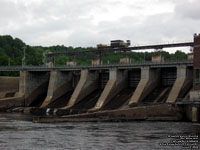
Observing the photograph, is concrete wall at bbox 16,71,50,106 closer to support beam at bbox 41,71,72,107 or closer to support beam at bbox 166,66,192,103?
support beam at bbox 41,71,72,107

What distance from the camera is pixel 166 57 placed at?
170 meters

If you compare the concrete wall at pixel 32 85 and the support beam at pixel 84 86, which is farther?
the concrete wall at pixel 32 85

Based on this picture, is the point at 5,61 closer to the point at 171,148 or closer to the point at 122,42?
the point at 122,42

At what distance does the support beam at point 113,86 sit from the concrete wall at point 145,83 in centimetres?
719

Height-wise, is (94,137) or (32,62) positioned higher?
(32,62)

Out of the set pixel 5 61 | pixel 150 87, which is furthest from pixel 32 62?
pixel 150 87

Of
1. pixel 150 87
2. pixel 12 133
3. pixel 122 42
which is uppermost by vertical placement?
pixel 122 42

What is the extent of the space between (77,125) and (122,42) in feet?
129

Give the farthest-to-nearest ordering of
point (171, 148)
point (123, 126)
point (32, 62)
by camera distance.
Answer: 1. point (32, 62)
2. point (123, 126)
3. point (171, 148)

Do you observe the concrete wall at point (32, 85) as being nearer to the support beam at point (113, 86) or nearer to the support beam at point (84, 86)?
the support beam at point (84, 86)

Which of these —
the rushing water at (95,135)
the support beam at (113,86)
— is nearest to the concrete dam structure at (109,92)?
the support beam at (113,86)

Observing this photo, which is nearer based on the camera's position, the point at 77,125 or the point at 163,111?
the point at 77,125

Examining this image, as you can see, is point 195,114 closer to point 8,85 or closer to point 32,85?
point 32,85

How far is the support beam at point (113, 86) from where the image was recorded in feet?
273
